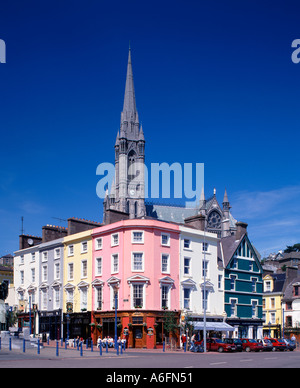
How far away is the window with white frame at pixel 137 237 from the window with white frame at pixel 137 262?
48.3 inches

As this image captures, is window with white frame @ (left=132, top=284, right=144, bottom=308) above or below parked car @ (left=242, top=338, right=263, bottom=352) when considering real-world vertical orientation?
above

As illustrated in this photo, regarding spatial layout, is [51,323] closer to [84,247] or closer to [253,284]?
[84,247]

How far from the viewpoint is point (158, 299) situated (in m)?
53.8

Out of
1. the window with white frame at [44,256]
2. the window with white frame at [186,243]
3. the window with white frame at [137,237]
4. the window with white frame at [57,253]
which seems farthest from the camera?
the window with white frame at [44,256]

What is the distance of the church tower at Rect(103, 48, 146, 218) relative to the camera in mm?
162500

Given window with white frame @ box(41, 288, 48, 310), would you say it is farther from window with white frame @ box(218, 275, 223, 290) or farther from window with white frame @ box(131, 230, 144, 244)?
window with white frame @ box(218, 275, 223, 290)

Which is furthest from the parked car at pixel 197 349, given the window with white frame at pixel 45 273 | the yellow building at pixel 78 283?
the window with white frame at pixel 45 273

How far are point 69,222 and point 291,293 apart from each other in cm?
3491

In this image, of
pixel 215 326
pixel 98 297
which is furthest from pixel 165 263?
pixel 215 326

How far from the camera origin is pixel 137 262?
54.3 m

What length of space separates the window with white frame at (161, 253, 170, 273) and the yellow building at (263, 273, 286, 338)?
2781 centimetres

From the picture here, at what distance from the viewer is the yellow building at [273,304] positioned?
256 feet

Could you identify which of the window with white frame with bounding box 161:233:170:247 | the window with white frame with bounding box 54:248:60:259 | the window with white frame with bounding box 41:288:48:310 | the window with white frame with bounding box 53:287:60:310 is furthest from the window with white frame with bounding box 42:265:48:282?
the window with white frame with bounding box 161:233:170:247

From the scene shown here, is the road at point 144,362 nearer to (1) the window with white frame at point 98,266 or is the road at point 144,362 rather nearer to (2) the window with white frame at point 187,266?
(1) the window with white frame at point 98,266
